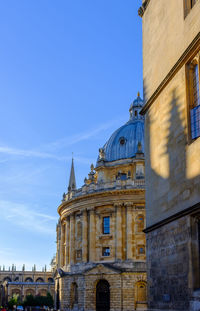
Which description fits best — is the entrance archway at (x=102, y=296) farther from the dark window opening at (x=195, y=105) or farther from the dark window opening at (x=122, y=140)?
the dark window opening at (x=195, y=105)

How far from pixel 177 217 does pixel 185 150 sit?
7.23 ft

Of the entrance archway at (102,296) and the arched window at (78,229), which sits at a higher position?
the arched window at (78,229)

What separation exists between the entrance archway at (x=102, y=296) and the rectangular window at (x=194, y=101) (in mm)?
42727

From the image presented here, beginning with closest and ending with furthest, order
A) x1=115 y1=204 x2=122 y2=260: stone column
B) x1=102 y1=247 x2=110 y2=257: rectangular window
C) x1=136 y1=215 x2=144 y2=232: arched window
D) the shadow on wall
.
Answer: the shadow on wall < x1=115 y1=204 x2=122 y2=260: stone column < x1=136 y1=215 x2=144 y2=232: arched window < x1=102 y1=247 x2=110 y2=257: rectangular window

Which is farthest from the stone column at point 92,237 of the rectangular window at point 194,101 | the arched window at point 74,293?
the rectangular window at point 194,101

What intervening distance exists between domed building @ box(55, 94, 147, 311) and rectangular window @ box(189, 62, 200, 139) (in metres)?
40.3

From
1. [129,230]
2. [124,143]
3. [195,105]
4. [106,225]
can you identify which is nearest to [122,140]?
[124,143]

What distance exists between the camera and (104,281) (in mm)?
54062

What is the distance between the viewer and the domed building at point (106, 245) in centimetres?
5247

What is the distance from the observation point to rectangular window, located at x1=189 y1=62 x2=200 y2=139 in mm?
14089

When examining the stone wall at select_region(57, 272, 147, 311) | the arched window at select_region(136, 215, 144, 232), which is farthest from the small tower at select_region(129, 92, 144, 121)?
the stone wall at select_region(57, 272, 147, 311)

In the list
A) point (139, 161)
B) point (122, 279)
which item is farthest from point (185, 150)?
point (139, 161)

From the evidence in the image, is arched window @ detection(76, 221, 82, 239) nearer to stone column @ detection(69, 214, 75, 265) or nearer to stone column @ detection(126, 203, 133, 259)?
stone column @ detection(69, 214, 75, 265)

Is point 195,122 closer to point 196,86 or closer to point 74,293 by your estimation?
point 196,86
